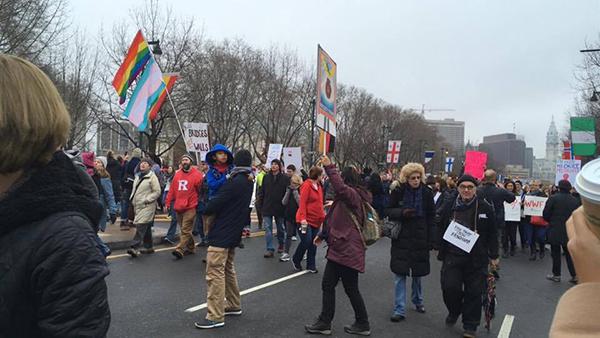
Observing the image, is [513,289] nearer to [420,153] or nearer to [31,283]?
[31,283]

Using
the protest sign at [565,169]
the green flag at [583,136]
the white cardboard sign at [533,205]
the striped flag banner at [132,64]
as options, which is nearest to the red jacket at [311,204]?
the striped flag banner at [132,64]

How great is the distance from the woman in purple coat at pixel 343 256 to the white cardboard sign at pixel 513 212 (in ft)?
27.2

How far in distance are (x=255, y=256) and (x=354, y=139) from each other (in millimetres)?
46856

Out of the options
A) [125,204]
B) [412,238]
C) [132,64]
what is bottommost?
[125,204]

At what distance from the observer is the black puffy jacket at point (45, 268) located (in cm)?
139

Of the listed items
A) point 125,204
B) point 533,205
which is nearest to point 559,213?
point 533,205

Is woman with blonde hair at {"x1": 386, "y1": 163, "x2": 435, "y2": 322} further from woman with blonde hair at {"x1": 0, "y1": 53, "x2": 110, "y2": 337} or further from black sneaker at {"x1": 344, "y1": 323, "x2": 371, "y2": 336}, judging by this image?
woman with blonde hair at {"x1": 0, "y1": 53, "x2": 110, "y2": 337}

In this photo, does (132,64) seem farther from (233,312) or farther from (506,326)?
(506,326)

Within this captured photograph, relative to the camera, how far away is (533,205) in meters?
12.7

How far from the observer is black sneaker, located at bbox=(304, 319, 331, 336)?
5.26m

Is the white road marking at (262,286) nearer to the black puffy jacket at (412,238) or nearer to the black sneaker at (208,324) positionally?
the black sneaker at (208,324)

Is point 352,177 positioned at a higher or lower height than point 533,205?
higher

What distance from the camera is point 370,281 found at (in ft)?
26.5

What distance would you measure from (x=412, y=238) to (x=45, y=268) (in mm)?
5320
